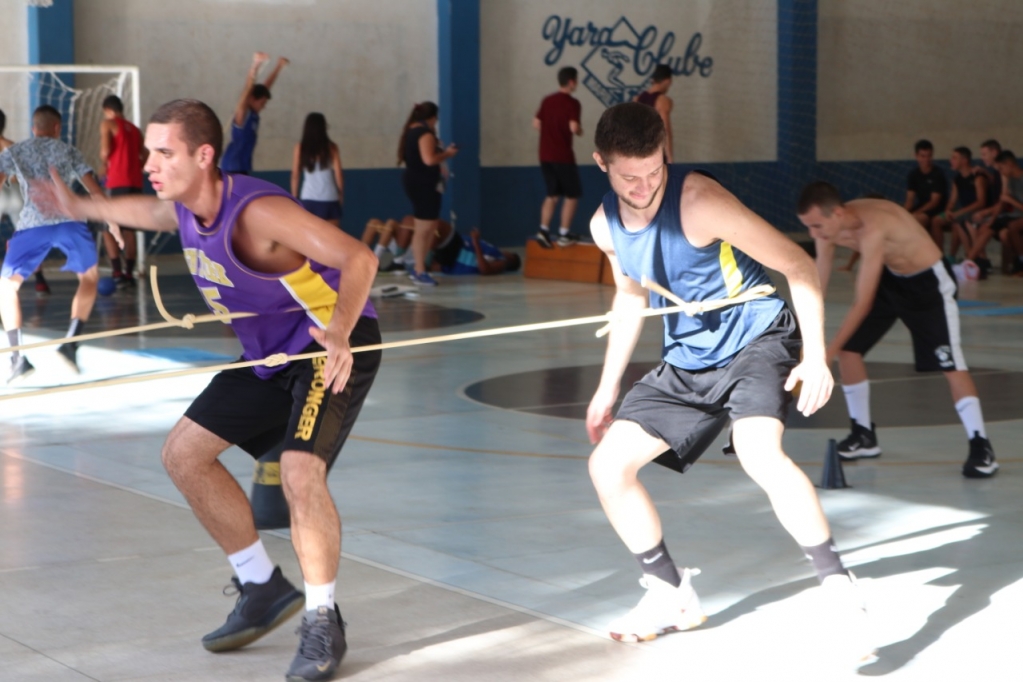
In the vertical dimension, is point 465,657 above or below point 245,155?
below

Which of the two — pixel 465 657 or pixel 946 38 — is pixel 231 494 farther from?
pixel 946 38

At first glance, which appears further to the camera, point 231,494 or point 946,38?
point 946,38

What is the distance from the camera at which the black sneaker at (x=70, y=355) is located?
10492 millimetres

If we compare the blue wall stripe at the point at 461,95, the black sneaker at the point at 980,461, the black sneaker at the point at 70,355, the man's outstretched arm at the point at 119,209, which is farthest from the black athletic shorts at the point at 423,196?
the man's outstretched arm at the point at 119,209

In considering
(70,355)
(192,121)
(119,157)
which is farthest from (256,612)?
(119,157)

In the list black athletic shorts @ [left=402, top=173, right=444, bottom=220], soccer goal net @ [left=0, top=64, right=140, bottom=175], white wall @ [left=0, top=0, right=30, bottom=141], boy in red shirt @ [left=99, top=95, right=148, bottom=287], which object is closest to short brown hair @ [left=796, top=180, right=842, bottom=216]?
black athletic shorts @ [left=402, top=173, right=444, bottom=220]

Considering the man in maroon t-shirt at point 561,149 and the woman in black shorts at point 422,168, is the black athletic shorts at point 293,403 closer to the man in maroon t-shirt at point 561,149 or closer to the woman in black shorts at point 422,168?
the woman in black shorts at point 422,168

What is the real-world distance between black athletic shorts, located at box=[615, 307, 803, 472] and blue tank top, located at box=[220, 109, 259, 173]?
10.9m

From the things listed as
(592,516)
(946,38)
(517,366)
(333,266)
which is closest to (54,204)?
(333,266)

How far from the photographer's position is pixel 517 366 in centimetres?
1071

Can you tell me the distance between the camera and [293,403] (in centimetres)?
450

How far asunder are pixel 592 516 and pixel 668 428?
1.80 m

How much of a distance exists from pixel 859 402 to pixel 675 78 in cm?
1687

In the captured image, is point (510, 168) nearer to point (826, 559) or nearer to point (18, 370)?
point (18, 370)
